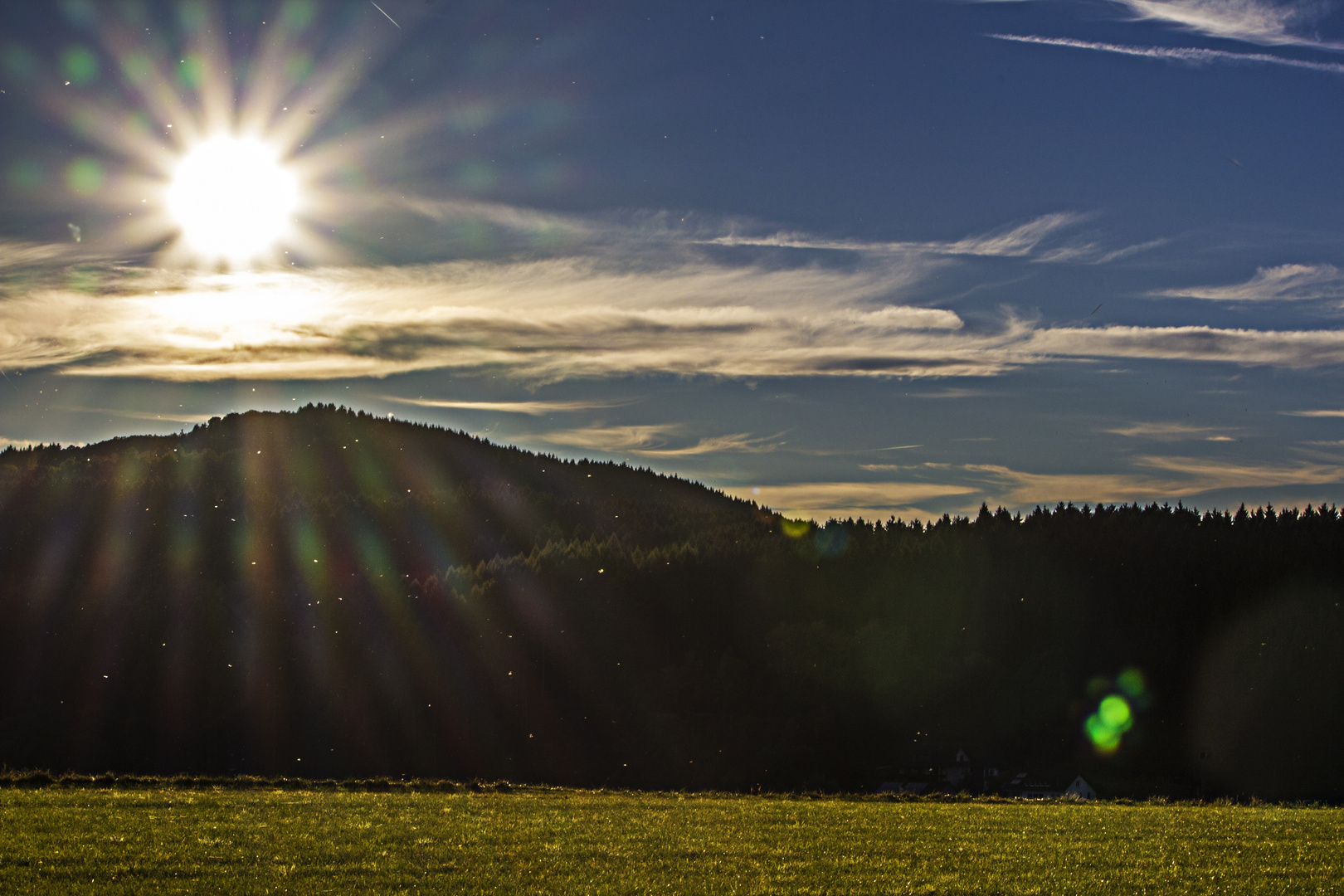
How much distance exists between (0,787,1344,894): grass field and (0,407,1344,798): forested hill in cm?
7744

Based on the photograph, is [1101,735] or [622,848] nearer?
[622,848]

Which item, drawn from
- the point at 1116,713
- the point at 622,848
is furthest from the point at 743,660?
the point at 622,848

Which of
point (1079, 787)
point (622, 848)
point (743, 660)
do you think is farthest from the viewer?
point (743, 660)

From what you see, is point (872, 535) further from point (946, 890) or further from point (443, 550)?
point (946, 890)

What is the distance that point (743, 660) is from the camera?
11244 cm

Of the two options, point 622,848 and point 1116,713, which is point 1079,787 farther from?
point 622,848

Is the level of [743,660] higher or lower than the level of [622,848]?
lower

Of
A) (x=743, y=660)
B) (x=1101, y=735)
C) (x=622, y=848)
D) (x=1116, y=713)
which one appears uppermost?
(x=622, y=848)

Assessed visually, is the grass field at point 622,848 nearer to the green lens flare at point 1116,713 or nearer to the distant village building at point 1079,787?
the distant village building at point 1079,787

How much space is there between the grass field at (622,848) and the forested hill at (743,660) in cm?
7744

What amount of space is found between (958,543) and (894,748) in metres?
25.0

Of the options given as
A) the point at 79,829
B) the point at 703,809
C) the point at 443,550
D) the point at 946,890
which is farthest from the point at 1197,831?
the point at 443,550

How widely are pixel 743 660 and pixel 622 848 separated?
94094 mm

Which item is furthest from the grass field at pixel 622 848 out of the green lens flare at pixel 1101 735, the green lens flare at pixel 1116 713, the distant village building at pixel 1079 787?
the green lens flare at pixel 1116 713
